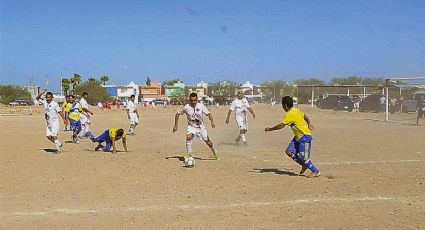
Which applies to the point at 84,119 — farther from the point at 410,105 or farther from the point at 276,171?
the point at 410,105

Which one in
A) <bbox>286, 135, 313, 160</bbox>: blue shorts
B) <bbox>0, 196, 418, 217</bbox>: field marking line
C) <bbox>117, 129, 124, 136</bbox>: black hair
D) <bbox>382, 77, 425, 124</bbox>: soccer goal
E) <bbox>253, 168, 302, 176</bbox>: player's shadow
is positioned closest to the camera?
<bbox>0, 196, 418, 217</bbox>: field marking line

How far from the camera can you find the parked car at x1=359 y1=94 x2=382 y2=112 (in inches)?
1590

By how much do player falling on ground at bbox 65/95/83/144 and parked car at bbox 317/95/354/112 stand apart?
3276 cm

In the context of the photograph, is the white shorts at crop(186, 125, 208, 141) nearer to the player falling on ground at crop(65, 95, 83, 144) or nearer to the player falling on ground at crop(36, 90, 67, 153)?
the player falling on ground at crop(36, 90, 67, 153)

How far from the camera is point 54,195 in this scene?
8398 mm

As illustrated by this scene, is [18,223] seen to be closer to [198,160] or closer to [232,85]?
[198,160]

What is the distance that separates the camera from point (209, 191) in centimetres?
868

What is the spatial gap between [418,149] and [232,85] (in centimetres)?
9057

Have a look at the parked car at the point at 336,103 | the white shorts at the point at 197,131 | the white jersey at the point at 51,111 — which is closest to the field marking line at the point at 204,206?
the white shorts at the point at 197,131

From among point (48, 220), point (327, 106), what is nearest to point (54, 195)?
point (48, 220)

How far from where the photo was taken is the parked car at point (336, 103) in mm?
46781

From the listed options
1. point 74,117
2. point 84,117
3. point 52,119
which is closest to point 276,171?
point 52,119

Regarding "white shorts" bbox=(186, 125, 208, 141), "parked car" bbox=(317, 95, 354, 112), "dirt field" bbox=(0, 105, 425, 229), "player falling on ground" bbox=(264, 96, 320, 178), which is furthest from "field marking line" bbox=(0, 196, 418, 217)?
"parked car" bbox=(317, 95, 354, 112)

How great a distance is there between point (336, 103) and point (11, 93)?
6302 centimetres
